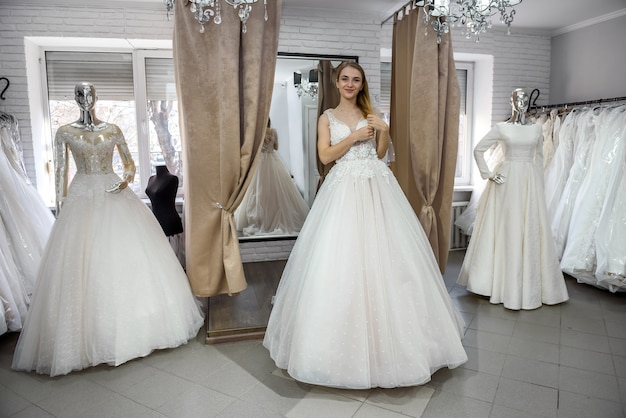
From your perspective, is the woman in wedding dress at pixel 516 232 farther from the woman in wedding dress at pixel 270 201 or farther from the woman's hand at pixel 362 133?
the woman in wedding dress at pixel 270 201

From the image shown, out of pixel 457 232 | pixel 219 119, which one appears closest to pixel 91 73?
pixel 219 119

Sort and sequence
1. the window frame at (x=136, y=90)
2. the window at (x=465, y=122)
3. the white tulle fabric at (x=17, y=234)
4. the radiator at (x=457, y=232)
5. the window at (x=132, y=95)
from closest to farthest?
the white tulle fabric at (x=17, y=234) → the window frame at (x=136, y=90) → the window at (x=132, y=95) → the radiator at (x=457, y=232) → the window at (x=465, y=122)

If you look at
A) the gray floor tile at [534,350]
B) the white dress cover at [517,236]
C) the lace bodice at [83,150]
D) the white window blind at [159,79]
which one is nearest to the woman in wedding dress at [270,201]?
the white window blind at [159,79]

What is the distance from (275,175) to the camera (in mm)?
4125

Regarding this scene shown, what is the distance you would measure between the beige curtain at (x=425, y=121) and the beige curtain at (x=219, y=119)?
990 millimetres

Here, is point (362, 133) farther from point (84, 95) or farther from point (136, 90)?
point (136, 90)

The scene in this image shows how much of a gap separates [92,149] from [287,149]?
1883mm

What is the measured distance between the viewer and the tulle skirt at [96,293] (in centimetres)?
246

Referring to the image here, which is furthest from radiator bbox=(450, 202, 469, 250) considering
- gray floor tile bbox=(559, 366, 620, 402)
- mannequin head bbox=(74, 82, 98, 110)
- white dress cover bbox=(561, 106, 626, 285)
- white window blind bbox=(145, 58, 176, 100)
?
mannequin head bbox=(74, 82, 98, 110)

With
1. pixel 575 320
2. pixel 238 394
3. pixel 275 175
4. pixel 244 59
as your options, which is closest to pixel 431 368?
pixel 238 394

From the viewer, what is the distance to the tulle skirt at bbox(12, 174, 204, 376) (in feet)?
8.08

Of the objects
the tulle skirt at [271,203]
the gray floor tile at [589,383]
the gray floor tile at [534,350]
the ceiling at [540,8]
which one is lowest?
the gray floor tile at [534,350]

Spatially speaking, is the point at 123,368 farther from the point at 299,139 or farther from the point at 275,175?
the point at 299,139

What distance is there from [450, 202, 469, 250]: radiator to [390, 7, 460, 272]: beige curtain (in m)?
2.11
